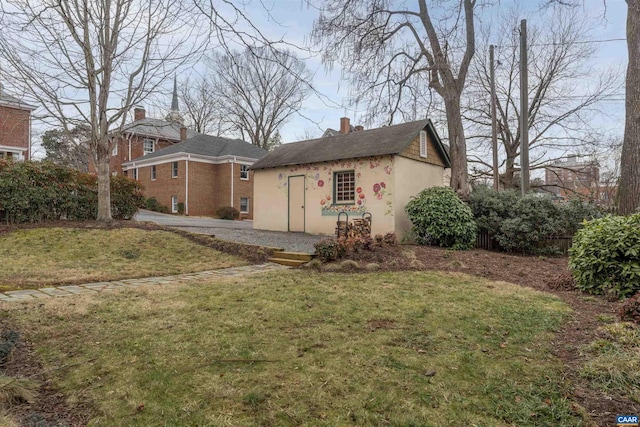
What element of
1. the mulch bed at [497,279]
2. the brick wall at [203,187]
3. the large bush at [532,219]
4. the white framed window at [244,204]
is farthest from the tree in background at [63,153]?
the large bush at [532,219]

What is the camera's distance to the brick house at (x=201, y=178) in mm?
24094

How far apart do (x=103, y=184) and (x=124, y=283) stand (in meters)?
6.63

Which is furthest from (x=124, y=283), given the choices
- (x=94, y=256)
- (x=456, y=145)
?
(x=456, y=145)

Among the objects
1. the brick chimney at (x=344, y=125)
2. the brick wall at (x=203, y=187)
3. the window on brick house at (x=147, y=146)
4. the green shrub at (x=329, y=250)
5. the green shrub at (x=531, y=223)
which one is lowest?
the green shrub at (x=329, y=250)

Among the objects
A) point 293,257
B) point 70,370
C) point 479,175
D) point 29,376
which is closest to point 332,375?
point 70,370

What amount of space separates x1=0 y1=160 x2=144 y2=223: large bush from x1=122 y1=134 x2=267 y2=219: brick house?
37.5ft

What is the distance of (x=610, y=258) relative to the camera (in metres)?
5.41

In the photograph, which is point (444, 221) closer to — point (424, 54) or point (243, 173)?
point (424, 54)

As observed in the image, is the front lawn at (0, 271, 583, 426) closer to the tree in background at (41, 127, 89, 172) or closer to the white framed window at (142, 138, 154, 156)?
the tree in background at (41, 127, 89, 172)

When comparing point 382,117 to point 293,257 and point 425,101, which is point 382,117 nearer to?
point 425,101

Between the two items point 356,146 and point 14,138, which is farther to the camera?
point 14,138

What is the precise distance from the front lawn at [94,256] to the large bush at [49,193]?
1215mm

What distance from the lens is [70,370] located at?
9.41 feet

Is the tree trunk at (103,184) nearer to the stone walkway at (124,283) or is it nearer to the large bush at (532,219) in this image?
the stone walkway at (124,283)
